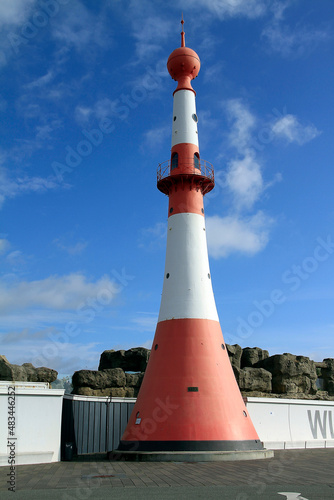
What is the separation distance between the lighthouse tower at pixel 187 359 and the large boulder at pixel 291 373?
9335mm

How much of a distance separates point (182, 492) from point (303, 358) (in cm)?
2060

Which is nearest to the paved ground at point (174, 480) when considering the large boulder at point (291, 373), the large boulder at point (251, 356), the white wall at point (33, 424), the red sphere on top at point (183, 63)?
the white wall at point (33, 424)

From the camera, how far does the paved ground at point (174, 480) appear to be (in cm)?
949

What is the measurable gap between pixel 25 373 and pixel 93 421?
3955 millimetres

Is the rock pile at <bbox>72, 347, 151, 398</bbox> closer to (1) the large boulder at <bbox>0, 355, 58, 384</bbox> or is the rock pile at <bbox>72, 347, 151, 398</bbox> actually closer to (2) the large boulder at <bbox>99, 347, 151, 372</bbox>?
(2) the large boulder at <bbox>99, 347, 151, 372</bbox>

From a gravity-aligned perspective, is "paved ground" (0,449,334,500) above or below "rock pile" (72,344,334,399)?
below

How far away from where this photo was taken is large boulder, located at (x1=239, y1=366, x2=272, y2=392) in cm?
2523

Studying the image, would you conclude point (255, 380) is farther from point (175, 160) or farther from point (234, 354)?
point (175, 160)

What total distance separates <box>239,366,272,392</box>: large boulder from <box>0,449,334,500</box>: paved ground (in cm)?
927

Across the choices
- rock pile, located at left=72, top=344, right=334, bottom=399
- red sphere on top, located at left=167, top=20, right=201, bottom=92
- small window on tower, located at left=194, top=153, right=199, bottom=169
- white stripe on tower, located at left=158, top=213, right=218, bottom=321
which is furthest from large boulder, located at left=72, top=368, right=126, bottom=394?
red sphere on top, located at left=167, top=20, right=201, bottom=92

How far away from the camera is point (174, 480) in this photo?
37.8 ft

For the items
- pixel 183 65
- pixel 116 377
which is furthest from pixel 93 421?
pixel 183 65

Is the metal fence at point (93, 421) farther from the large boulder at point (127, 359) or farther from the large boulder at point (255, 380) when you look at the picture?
the large boulder at point (255, 380)

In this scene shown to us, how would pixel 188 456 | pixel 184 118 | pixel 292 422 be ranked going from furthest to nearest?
pixel 292 422
pixel 184 118
pixel 188 456
